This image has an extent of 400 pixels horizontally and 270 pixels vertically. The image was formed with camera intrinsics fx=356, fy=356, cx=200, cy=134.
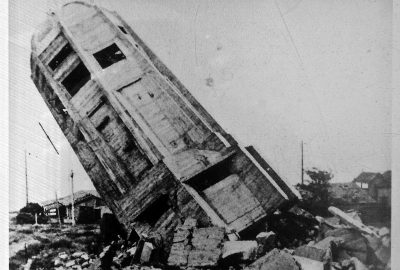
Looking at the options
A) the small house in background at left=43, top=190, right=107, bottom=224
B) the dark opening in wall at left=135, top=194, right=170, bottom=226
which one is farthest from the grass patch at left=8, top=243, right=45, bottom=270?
the dark opening in wall at left=135, top=194, right=170, bottom=226

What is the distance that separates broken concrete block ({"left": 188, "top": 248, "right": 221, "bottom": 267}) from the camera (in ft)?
16.8

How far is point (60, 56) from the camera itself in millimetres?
8906

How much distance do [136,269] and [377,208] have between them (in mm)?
3668

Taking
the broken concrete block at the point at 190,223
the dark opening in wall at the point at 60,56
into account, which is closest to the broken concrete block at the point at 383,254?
the broken concrete block at the point at 190,223

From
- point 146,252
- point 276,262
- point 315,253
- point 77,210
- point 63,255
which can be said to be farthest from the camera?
point 77,210

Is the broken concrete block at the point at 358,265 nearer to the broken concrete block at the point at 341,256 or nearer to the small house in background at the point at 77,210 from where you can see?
the broken concrete block at the point at 341,256

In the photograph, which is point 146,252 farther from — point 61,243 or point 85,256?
point 61,243

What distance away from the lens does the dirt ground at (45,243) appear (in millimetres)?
5934

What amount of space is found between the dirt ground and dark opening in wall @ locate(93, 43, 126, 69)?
3900mm

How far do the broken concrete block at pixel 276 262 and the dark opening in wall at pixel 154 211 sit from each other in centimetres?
215

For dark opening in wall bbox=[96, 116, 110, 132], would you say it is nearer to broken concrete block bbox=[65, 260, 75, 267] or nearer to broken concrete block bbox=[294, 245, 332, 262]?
broken concrete block bbox=[65, 260, 75, 267]

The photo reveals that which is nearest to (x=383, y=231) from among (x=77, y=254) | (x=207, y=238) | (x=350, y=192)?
(x=350, y=192)

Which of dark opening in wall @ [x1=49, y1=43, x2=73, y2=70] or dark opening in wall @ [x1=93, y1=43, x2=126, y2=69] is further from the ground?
dark opening in wall @ [x1=49, y1=43, x2=73, y2=70]

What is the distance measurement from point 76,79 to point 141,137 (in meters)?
3.18
